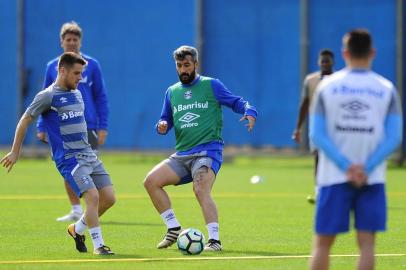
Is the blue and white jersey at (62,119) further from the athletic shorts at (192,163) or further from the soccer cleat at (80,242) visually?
the athletic shorts at (192,163)

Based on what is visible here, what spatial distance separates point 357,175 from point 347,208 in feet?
1.09

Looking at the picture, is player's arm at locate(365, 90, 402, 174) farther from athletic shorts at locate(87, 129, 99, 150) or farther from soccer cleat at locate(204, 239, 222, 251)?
athletic shorts at locate(87, 129, 99, 150)

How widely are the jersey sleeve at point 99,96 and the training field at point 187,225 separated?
136cm

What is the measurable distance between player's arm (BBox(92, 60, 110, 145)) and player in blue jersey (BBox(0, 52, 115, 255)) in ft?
11.5

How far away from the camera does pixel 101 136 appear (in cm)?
1551

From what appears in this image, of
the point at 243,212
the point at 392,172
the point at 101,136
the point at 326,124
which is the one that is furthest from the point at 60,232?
the point at 392,172

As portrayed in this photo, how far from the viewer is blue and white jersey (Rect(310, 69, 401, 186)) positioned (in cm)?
824

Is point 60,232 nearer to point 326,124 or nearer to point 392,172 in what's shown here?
point 326,124

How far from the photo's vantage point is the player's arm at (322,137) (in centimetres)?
816

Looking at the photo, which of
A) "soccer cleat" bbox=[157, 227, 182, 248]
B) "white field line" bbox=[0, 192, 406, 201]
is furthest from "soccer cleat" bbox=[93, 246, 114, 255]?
"white field line" bbox=[0, 192, 406, 201]

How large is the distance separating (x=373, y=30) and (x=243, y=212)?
47.1ft

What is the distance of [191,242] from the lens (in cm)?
1158

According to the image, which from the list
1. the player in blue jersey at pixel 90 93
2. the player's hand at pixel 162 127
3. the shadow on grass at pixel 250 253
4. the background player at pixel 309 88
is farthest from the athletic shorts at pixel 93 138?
the shadow on grass at pixel 250 253

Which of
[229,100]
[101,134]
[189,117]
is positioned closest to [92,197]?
[189,117]
